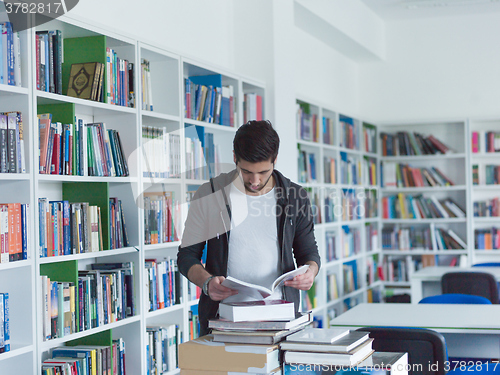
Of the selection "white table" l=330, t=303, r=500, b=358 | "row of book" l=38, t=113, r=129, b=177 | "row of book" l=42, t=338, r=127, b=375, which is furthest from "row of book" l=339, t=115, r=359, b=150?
"row of book" l=42, t=338, r=127, b=375

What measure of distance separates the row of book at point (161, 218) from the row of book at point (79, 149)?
0.87 feet

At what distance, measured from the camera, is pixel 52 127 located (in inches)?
106

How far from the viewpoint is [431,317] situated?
125 inches

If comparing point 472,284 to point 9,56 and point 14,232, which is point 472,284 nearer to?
point 14,232

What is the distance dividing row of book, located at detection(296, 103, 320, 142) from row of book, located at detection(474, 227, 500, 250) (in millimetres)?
2435

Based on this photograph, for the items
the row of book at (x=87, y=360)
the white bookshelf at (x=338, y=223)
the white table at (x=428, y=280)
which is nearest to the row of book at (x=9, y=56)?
the row of book at (x=87, y=360)

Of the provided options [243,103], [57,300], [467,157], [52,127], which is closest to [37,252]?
[57,300]

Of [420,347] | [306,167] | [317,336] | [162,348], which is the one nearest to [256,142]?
[317,336]

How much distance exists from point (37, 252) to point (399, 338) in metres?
1.51

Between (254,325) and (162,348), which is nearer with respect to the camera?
(254,325)

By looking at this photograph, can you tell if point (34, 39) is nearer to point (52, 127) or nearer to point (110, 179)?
point (52, 127)

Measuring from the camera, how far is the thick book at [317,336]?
1.64 meters

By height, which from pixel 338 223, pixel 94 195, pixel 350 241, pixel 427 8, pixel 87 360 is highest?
pixel 427 8

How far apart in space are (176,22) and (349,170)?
309 centimetres
